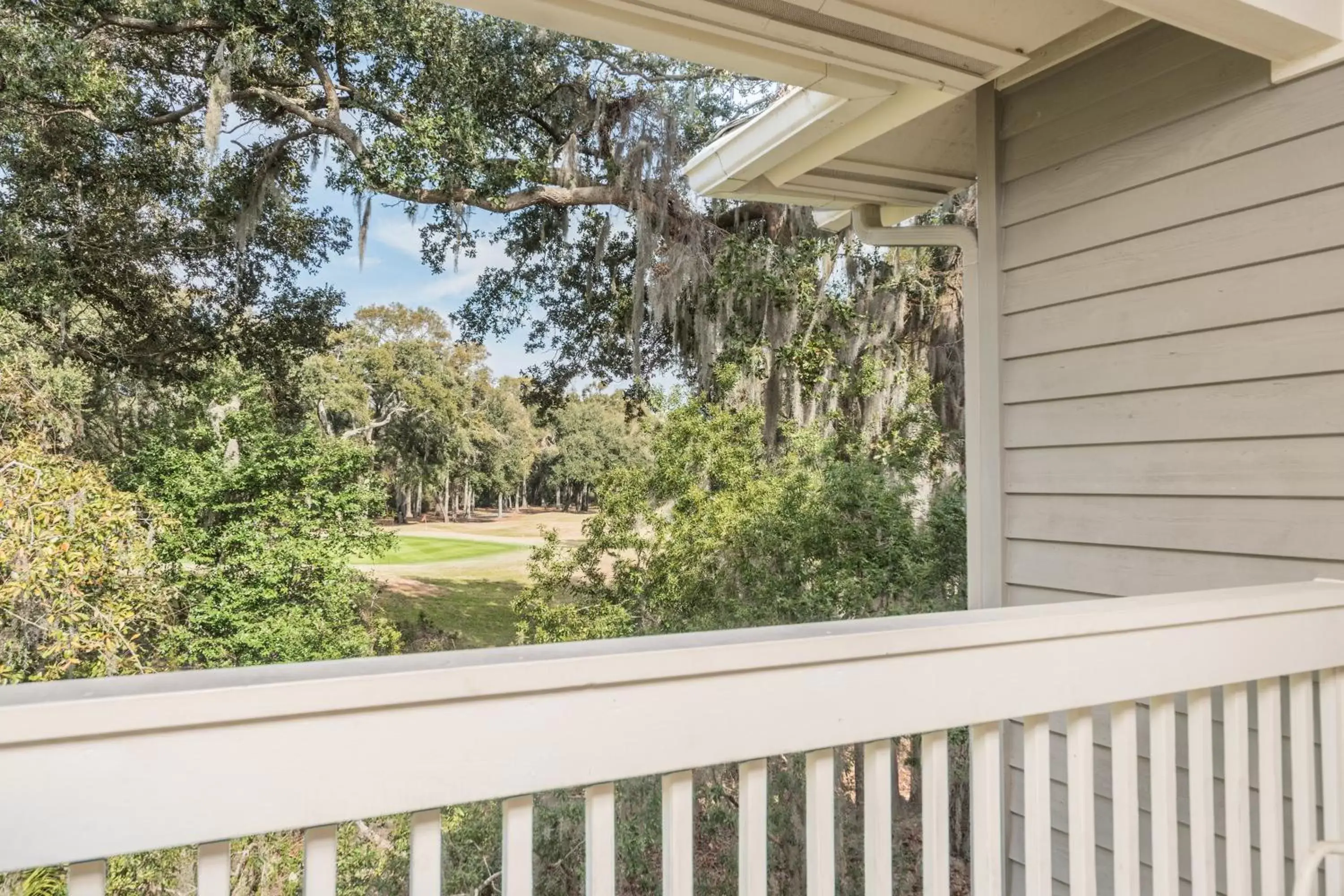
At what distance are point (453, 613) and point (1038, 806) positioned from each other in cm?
744

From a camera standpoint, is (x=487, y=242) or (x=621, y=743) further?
(x=487, y=242)

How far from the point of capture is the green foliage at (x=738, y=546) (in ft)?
22.7

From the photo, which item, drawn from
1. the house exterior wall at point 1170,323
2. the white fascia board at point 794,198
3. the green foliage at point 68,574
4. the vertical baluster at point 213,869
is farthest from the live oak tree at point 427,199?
→ the vertical baluster at point 213,869

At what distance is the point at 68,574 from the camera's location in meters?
5.13

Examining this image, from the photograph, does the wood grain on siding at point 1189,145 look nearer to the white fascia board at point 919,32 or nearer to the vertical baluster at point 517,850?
the white fascia board at point 919,32

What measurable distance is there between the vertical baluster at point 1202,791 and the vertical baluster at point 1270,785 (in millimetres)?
99

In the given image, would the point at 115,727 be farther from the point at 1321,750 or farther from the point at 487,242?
the point at 487,242

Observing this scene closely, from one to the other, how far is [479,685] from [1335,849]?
114 centimetres

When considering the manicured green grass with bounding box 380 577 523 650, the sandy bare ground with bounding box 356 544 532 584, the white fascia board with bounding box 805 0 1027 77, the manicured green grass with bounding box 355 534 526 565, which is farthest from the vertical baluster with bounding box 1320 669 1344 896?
the sandy bare ground with bounding box 356 544 532 584

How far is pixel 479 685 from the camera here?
0.64 meters

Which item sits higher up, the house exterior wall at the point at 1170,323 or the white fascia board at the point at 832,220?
the white fascia board at the point at 832,220

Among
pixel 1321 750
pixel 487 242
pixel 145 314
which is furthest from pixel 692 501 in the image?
pixel 1321 750

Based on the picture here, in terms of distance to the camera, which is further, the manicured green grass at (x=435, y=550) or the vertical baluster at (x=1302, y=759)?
the manicured green grass at (x=435, y=550)

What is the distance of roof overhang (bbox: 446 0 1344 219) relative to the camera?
1451 mm
